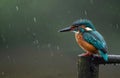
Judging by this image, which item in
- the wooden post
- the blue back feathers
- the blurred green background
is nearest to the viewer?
the wooden post

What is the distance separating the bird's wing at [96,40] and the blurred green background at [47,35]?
585cm

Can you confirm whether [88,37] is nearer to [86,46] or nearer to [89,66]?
[86,46]

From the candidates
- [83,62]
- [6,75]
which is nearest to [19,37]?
[6,75]

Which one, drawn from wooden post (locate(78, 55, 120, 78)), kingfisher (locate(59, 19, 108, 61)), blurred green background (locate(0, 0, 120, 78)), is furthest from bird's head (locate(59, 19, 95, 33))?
blurred green background (locate(0, 0, 120, 78))

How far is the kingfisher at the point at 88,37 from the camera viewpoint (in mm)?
3667

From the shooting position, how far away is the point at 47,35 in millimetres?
13031

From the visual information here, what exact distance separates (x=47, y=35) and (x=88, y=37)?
9.24 meters

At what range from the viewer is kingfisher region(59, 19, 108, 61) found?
144 inches

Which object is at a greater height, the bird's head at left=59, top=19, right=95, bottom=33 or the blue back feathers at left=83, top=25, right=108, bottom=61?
the bird's head at left=59, top=19, right=95, bottom=33

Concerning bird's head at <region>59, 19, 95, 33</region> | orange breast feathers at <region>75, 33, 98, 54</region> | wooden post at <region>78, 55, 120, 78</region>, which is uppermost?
bird's head at <region>59, 19, 95, 33</region>

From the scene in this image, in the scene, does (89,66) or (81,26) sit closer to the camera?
(89,66)

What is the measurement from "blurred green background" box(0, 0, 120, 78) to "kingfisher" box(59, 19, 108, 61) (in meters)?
5.84

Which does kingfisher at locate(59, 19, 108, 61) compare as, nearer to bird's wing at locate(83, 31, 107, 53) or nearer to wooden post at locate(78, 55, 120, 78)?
bird's wing at locate(83, 31, 107, 53)

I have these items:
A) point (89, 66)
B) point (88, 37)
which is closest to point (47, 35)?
point (88, 37)
